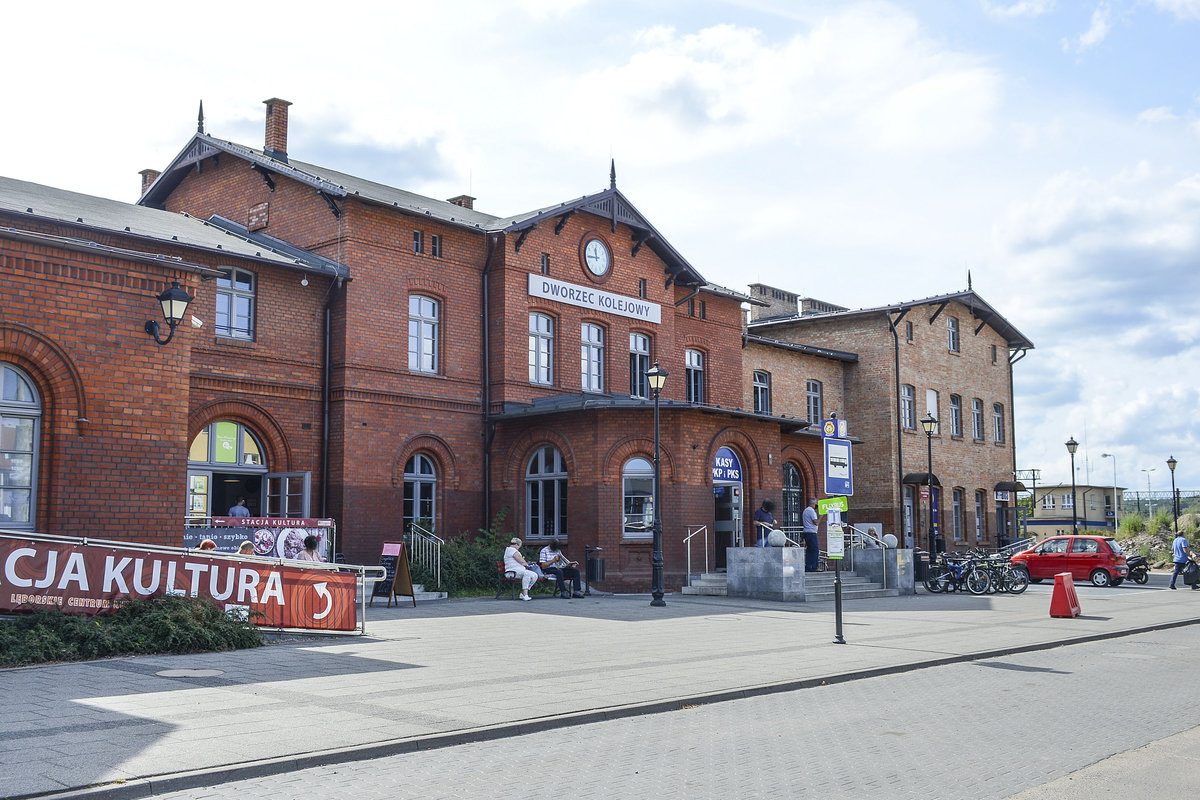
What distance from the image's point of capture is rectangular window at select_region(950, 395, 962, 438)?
133 ft

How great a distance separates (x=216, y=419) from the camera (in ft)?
69.7

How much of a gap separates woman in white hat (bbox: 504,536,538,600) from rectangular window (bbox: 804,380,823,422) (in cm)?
1785

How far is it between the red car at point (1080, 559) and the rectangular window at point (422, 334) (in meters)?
16.4

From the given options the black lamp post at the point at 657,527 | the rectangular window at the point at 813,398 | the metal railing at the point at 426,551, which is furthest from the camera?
the rectangular window at the point at 813,398

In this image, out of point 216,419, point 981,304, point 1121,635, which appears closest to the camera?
point 1121,635

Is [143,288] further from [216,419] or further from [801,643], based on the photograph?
[801,643]

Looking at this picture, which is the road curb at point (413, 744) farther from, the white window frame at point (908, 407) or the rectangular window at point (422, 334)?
the white window frame at point (908, 407)

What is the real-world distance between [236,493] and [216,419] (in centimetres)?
234

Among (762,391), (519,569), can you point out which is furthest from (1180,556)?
(519,569)

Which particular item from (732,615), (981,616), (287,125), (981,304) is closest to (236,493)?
(287,125)

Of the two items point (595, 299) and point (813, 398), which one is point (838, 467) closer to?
point (595, 299)

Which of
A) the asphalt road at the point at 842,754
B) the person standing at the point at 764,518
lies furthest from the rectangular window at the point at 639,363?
the asphalt road at the point at 842,754

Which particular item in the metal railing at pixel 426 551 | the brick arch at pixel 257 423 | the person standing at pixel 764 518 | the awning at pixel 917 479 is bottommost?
the metal railing at pixel 426 551

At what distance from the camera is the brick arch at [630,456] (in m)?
23.8
